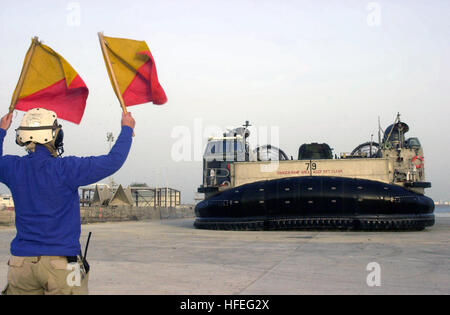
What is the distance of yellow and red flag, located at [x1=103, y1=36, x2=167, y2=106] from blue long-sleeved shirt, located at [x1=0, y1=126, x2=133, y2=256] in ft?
4.70

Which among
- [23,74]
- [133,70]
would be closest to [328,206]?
[133,70]

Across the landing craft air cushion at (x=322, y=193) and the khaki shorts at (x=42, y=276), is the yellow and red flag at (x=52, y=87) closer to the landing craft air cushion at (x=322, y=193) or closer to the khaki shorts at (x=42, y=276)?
the khaki shorts at (x=42, y=276)

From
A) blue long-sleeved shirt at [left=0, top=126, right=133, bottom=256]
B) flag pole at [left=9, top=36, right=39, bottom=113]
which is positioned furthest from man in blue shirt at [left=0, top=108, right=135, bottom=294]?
flag pole at [left=9, top=36, right=39, bottom=113]

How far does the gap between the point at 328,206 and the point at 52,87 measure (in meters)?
10.8

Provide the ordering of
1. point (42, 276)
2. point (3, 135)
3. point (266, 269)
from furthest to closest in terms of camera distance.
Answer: point (266, 269) < point (3, 135) < point (42, 276)

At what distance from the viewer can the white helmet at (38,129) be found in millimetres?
2775

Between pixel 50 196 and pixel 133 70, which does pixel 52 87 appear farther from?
pixel 50 196

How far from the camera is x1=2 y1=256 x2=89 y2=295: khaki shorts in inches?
99.3

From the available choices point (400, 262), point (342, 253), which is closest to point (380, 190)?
point (342, 253)

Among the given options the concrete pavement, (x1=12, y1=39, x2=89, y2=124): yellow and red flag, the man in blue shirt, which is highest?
(x1=12, y1=39, x2=89, y2=124): yellow and red flag

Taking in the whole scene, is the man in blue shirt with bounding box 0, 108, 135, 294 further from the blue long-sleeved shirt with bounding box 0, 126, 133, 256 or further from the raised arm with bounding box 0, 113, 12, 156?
the raised arm with bounding box 0, 113, 12, 156

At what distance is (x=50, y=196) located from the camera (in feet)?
8.70
